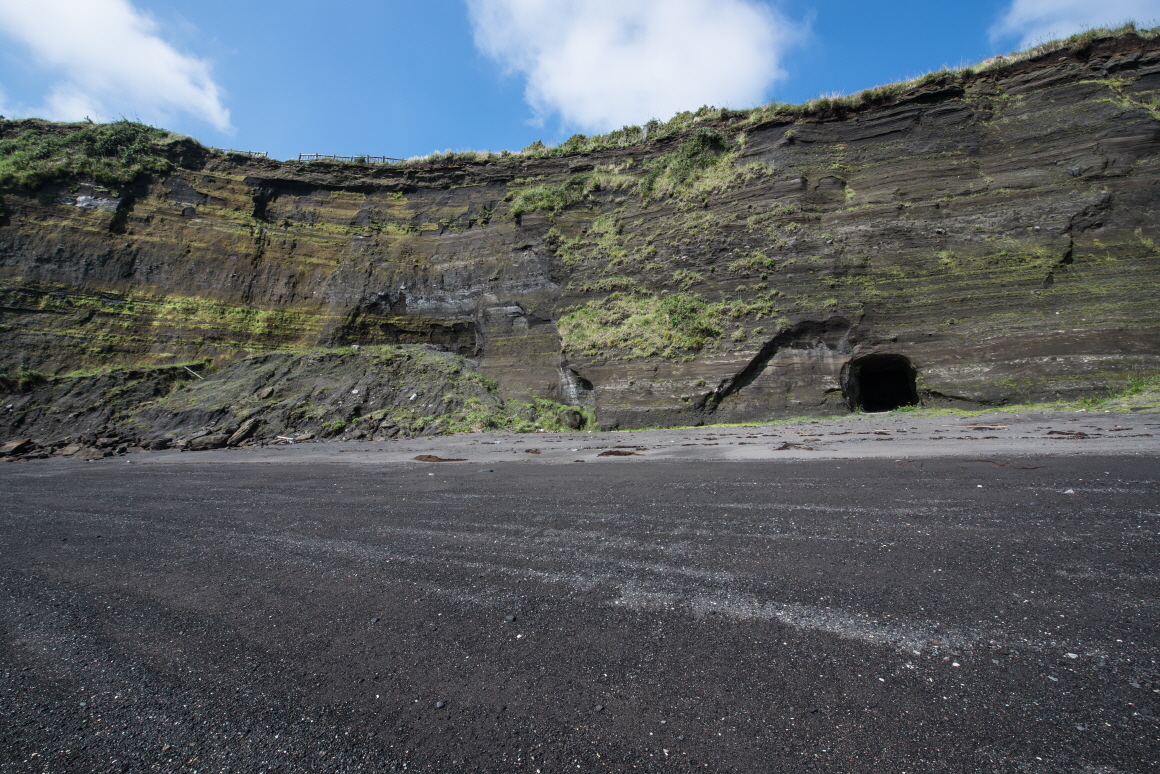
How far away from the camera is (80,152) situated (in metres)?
26.6

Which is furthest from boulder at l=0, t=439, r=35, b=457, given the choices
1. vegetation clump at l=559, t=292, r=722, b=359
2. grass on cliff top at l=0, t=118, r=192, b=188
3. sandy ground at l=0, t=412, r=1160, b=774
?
vegetation clump at l=559, t=292, r=722, b=359

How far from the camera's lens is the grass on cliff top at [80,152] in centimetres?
2514

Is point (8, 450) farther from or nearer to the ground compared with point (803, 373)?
nearer to the ground

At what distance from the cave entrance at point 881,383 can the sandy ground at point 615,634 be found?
39.0 ft

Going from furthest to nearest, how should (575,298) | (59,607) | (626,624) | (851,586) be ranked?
(575,298), (59,607), (851,586), (626,624)

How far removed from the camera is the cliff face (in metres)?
15.5

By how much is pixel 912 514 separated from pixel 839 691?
3.05m

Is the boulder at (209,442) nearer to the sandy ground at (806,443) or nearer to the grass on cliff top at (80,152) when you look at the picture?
the sandy ground at (806,443)

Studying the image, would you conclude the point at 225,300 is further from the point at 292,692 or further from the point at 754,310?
the point at 292,692

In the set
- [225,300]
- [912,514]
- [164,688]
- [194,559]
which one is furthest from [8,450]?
[912,514]

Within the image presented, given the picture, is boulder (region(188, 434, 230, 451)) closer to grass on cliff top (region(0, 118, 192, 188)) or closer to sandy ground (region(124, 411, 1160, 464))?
sandy ground (region(124, 411, 1160, 464))

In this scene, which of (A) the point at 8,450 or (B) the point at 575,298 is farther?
(B) the point at 575,298

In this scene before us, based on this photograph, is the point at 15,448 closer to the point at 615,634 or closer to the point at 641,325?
the point at 641,325

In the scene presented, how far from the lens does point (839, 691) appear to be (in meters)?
1.89
